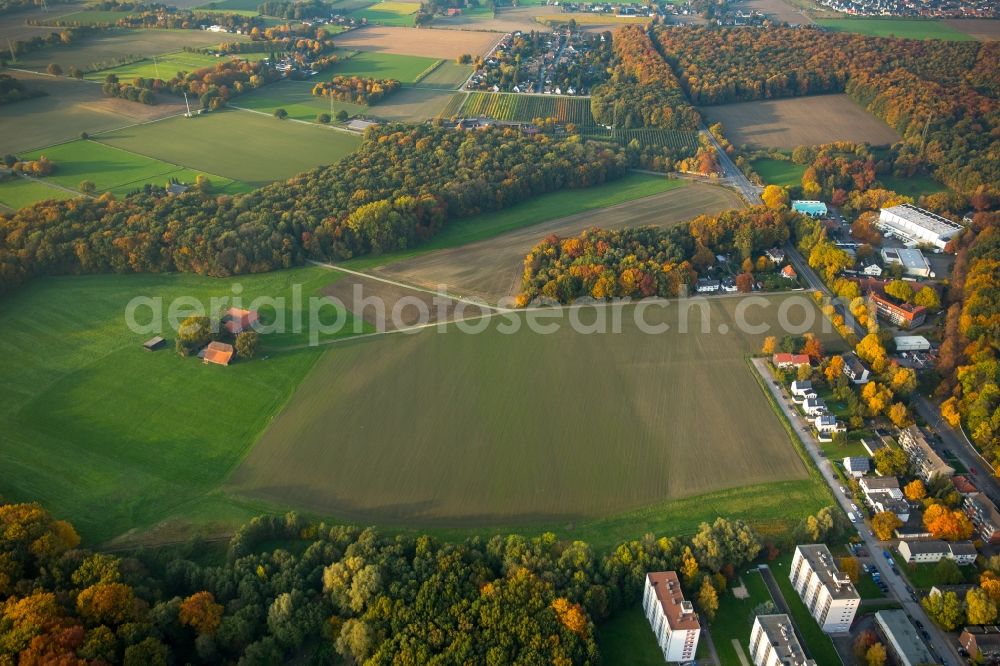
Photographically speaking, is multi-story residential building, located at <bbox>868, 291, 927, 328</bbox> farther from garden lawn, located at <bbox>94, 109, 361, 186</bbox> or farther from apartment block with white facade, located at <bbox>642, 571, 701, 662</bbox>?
garden lawn, located at <bbox>94, 109, 361, 186</bbox>

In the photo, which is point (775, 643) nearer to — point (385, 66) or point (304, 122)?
point (304, 122)

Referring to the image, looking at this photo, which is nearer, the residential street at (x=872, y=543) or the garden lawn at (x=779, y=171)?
the residential street at (x=872, y=543)

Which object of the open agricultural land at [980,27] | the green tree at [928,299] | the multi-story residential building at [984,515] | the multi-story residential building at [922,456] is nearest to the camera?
the multi-story residential building at [984,515]

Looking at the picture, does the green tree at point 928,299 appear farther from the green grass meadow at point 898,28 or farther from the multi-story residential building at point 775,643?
the green grass meadow at point 898,28

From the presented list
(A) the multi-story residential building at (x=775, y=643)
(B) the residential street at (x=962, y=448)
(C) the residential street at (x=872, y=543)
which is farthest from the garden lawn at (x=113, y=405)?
(B) the residential street at (x=962, y=448)

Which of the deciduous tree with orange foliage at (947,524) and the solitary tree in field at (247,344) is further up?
the solitary tree in field at (247,344)

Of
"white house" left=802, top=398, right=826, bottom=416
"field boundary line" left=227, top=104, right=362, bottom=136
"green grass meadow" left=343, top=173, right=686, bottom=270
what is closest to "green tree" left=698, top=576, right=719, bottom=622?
"white house" left=802, top=398, right=826, bottom=416
